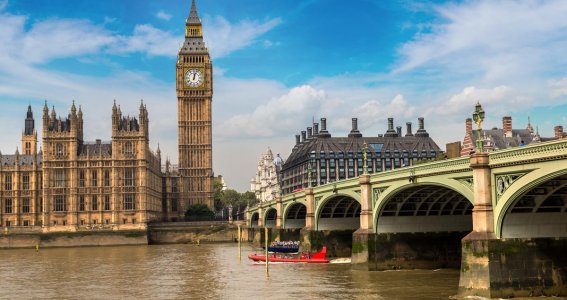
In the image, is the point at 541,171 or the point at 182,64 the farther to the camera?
the point at 182,64

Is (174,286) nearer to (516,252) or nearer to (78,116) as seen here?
(516,252)

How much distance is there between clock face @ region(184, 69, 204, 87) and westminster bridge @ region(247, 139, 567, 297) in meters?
94.0

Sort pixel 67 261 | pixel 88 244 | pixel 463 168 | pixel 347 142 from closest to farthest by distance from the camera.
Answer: pixel 463 168, pixel 67 261, pixel 88 244, pixel 347 142

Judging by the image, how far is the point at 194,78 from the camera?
495 ft

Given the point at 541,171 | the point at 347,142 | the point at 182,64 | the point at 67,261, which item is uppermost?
the point at 182,64

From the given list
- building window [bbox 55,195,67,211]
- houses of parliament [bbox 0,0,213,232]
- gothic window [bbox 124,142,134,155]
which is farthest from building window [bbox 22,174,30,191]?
gothic window [bbox 124,142,134,155]

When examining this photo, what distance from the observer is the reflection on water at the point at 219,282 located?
4262 cm

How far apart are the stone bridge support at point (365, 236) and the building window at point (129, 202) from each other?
2993 inches

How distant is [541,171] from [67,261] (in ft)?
194

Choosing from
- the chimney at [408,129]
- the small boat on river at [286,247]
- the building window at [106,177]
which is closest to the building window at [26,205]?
the building window at [106,177]

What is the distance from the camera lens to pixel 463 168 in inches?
1539

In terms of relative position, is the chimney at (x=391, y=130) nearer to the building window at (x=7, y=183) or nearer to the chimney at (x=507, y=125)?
the chimney at (x=507, y=125)

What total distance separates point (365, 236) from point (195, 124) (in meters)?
100

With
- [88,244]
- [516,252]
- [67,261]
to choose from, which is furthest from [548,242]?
[88,244]
